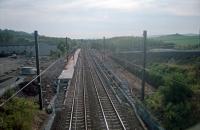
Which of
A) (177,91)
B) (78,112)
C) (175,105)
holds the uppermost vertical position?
(177,91)

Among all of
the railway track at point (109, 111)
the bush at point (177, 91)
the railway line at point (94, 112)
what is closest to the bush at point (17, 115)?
the railway line at point (94, 112)

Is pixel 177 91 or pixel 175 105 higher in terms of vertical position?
pixel 177 91

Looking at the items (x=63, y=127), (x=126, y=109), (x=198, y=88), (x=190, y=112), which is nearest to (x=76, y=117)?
(x=63, y=127)

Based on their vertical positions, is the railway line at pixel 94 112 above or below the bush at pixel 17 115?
below

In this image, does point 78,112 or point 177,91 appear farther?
point 78,112

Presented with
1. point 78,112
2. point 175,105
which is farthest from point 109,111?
point 175,105

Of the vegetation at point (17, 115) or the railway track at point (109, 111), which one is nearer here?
the vegetation at point (17, 115)

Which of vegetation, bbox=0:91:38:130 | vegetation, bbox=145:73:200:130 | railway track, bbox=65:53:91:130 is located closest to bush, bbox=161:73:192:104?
vegetation, bbox=145:73:200:130

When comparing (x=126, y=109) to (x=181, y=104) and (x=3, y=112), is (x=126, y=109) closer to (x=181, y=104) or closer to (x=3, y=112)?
(x=181, y=104)

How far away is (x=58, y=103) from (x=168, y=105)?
830 centimetres

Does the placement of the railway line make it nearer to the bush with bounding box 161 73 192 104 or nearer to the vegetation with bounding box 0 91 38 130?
the vegetation with bounding box 0 91 38 130

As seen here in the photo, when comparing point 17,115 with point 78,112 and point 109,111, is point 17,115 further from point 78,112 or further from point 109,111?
point 109,111

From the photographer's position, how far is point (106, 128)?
48.6 ft

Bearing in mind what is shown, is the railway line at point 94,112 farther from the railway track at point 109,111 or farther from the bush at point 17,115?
the bush at point 17,115
